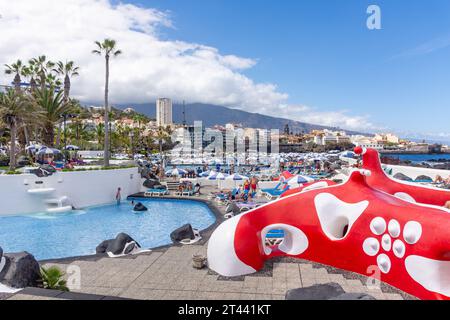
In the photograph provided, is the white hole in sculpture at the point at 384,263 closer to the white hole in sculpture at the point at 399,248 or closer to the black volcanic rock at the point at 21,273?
the white hole in sculpture at the point at 399,248

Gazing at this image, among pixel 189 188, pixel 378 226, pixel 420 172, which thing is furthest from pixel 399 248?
pixel 420 172

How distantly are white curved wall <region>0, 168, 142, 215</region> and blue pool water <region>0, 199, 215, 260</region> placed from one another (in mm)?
746

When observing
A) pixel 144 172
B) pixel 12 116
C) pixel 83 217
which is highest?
pixel 12 116

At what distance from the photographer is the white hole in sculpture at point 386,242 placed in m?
8.20

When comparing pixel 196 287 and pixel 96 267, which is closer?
pixel 196 287

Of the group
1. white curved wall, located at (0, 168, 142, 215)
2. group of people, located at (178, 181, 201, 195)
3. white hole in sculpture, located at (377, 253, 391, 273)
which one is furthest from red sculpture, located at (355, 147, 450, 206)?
white curved wall, located at (0, 168, 142, 215)

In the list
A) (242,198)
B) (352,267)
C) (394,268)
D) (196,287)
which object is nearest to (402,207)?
(394,268)

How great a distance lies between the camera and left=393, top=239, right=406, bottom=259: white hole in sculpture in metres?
7.82

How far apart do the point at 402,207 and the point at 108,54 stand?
26269 mm

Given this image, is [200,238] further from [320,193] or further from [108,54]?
[108,54]

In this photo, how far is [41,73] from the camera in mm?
39094

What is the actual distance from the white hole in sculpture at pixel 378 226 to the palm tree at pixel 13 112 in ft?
77.5

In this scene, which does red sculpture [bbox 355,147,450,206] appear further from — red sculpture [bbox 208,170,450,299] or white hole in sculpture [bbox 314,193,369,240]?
white hole in sculpture [bbox 314,193,369,240]

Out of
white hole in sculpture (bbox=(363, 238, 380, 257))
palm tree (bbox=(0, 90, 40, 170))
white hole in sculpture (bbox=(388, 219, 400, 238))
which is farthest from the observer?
palm tree (bbox=(0, 90, 40, 170))
